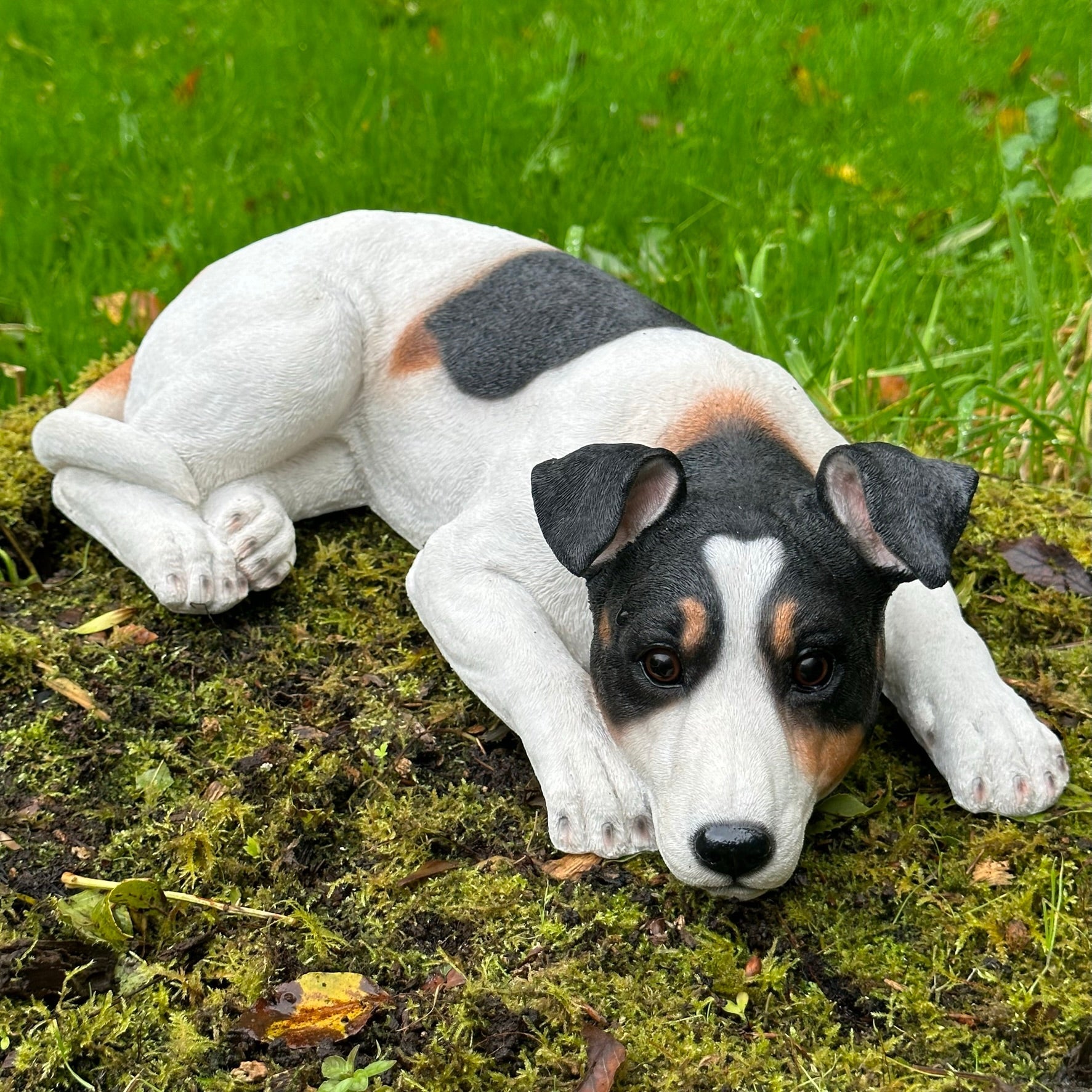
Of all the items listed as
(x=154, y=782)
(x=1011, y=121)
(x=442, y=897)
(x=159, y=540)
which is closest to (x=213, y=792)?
(x=154, y=782)

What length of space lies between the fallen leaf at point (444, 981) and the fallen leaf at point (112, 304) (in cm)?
370

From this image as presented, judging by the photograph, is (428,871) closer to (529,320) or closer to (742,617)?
(742,617)

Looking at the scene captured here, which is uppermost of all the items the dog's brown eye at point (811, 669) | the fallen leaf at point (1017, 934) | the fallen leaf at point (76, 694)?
the dog's brown eye at point (811, 669)

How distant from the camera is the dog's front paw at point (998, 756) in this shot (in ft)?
10.4

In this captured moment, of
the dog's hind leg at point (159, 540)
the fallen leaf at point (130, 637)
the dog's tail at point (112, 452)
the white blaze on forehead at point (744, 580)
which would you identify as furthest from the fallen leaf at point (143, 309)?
the white blaze on forehead at point (744, 580)

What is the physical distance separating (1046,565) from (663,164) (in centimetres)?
312

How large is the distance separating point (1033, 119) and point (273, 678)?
4.29 m

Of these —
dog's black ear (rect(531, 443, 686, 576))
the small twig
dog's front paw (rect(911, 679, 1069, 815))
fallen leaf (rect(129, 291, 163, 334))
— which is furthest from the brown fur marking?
fallen leaf (rect(129, 291, 163, 334))

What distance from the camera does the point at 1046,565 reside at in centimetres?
412

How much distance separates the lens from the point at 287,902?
2979mm

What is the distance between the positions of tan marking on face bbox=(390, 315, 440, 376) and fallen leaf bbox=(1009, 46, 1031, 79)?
4.89m

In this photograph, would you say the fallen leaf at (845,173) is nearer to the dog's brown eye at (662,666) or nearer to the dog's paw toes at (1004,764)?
the dog's paw toes at (1004,764)

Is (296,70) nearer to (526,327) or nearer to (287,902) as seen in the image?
(526,327)

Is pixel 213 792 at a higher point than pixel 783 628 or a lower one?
lower
